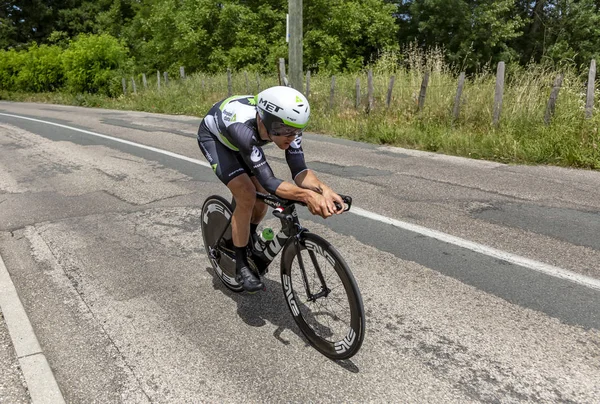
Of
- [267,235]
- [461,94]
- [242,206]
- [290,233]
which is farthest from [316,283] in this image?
[461,94]

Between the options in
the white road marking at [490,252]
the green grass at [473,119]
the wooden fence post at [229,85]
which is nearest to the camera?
the white road marking at [490,252]

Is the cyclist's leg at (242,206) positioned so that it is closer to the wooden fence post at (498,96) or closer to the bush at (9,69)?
the wooden fence post at (498,96)

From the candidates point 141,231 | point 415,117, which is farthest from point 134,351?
point 415,117

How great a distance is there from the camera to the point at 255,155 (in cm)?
292

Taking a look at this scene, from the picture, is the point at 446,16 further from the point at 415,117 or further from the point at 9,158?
the point at 9,158

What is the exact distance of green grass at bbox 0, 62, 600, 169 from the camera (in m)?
8.40

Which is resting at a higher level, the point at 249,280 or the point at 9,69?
the point at 9,69

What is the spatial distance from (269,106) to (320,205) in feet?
2.33

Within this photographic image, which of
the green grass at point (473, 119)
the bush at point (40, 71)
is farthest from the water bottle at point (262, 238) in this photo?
the bush at point (40, 71)

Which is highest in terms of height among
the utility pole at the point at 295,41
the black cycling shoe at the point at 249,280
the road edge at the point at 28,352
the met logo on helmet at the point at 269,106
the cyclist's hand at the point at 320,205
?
the utility pole at the point at 295,41

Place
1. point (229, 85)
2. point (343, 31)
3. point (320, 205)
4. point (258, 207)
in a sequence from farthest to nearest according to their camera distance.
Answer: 1. point (343, 31)
2. point (229, 85)
3. point (258, 207)
4. point (320, 205)

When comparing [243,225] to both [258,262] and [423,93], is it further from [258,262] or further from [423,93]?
[423,93]

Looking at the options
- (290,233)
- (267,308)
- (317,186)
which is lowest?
(267,308)

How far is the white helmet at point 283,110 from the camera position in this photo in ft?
9.13
